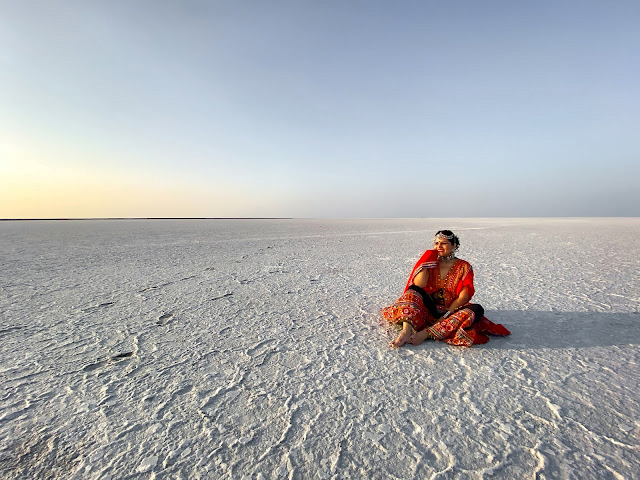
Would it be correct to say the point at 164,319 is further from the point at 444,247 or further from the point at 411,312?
the point at 444,247

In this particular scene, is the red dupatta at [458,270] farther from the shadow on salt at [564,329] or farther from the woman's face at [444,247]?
the shadow on salt at [564,329]

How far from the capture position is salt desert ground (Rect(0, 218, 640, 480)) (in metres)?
1.28

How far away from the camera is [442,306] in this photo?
268 centimetres

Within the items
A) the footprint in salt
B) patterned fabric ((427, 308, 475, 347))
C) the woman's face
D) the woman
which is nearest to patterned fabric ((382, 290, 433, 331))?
the woman

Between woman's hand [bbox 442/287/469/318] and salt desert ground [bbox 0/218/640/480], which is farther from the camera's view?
woman's hand [bbox 442/287/469/318]

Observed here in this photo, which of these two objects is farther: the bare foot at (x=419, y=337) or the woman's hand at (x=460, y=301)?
the woman's hand at (x=460, y=301)

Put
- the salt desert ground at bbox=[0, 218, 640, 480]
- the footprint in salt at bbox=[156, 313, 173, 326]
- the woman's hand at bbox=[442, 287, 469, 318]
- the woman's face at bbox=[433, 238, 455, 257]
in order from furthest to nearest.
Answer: the footprint in salt at bbox=[156, 313, 173, 326] → the woman's face at bbox=[433, 238, 455, 257] → the woman's hand at bbox=[442, 287, 469, 318] → the salt desert ground at bbox=[0, 218, 640, 480]

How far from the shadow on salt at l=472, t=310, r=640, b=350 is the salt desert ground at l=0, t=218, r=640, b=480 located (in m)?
0.02

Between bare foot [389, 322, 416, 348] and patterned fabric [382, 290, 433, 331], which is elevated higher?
patterned fabric [382, 290, 433, 331]

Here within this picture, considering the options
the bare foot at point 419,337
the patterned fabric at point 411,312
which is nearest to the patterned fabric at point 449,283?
the patterned fabric at point 411,312

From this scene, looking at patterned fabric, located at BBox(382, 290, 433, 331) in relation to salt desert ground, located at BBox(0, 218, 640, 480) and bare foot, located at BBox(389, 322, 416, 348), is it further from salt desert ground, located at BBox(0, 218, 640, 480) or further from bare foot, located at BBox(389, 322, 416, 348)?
salt desert ground, located at BBox(0, 218, 640, 480)

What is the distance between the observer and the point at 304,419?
153 cm

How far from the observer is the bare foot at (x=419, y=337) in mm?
2340

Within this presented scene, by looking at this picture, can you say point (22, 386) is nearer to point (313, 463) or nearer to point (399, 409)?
point (313, 463)
